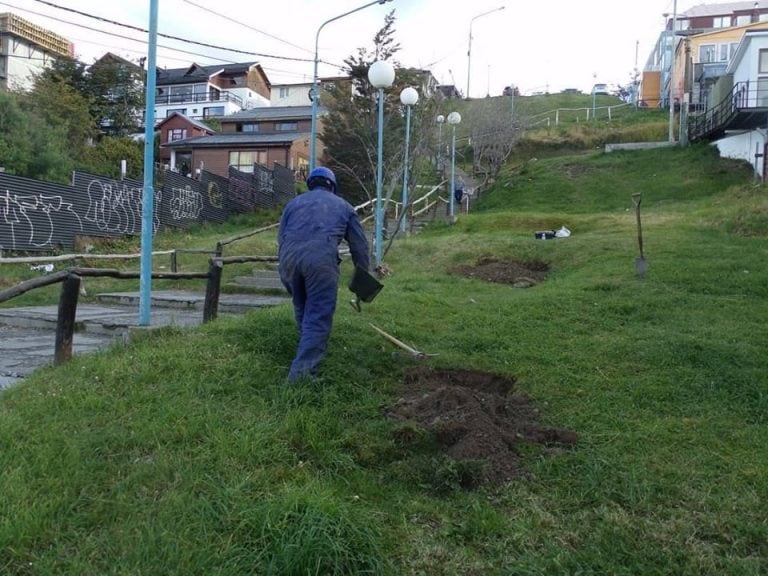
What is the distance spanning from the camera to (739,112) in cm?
2411

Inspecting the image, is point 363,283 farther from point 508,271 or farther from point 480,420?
point 508,271

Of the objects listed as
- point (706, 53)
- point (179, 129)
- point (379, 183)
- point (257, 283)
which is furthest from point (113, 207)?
point (706, 53)

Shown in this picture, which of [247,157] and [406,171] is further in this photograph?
[247,157]

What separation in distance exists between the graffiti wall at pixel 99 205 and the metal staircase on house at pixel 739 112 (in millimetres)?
19357

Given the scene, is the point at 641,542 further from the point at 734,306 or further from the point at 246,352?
the point at 734,306

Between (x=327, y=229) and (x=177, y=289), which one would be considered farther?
(x=177, y=289)

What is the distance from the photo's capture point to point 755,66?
2528 centimetres

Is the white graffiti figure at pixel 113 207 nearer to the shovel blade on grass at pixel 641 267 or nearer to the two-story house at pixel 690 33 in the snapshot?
the shovel blade on grass at pixel 641 267

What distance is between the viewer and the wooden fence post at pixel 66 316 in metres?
4.71

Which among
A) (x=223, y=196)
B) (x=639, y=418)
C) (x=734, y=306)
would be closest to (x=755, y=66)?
(x=223, y=196)

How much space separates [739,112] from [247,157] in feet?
84.4

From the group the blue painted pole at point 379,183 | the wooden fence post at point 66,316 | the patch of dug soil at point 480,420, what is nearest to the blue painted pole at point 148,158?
the wooden fence post at point 66,316

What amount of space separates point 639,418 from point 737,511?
43.4 inches

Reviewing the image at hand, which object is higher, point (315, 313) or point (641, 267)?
point (641, 267)
